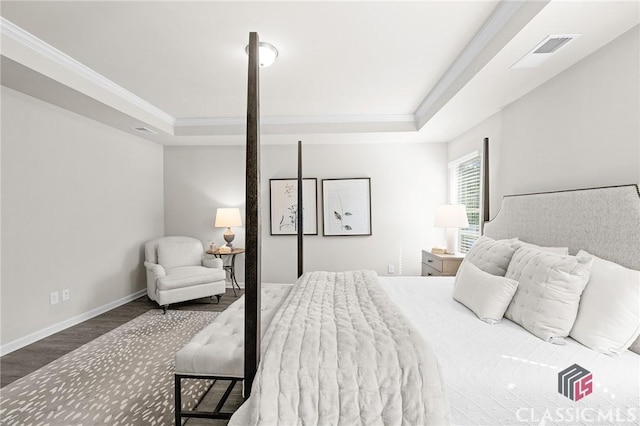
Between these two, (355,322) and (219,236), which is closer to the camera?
(355,322)

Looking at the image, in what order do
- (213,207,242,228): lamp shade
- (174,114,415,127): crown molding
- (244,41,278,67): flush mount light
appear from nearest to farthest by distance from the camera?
(244,41,278,67): flush mount light < (174,114,415,127): crown molding < (213,207,242,228): lamp shade

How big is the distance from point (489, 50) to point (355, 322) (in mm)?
2069

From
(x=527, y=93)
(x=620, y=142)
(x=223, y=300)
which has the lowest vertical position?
(x=223, y=300)

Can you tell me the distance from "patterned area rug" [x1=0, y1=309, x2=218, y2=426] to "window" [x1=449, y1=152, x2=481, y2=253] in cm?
345

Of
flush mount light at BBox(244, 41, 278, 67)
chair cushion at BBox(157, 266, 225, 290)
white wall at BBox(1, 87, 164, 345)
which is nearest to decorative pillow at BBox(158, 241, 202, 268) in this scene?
chair cushion at BBox(157, 266, 225, 290)

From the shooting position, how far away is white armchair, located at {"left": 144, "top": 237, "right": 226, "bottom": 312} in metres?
3.69

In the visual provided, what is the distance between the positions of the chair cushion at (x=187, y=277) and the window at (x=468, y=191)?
330 centimetres

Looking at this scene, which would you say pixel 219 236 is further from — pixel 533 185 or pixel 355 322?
pixel 533 185

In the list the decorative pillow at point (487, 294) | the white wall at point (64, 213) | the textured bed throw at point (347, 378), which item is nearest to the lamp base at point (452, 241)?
the decorative pillow at point (487, 294)

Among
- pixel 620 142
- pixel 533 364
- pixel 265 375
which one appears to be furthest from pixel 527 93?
pixel 265 375

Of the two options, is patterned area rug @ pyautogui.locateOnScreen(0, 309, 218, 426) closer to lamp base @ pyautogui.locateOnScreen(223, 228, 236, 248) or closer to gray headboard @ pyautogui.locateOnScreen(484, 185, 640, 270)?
lamp base @ pyautogui.locateOnScreen(223, 228, 236, 248)

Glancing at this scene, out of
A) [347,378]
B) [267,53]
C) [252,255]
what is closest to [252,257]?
[252,255]

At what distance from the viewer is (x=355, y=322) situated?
152cm

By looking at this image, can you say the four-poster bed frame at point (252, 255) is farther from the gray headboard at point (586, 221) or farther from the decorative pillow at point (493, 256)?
the gray headboard at point (586, 221)
